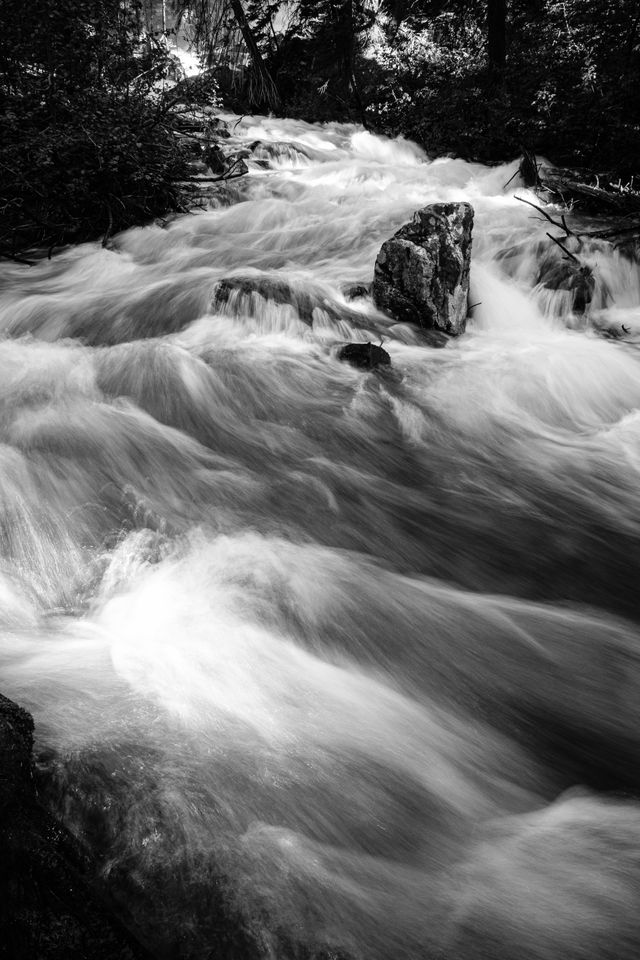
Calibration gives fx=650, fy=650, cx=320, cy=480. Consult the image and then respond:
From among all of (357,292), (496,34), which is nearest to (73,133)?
(357,292)

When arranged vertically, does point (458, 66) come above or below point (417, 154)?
above

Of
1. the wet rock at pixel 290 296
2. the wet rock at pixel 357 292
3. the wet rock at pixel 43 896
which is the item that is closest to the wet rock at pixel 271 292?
the wet rock at pixel 290 296

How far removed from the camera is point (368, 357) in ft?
17.5

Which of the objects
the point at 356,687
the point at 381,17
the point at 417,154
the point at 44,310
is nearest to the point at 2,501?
the point at 356,687

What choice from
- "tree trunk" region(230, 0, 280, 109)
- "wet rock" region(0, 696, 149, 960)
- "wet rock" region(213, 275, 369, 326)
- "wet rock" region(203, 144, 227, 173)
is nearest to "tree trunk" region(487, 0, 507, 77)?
"wet rock" region(203, 144, 227, 173)

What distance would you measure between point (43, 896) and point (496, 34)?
49.6ft

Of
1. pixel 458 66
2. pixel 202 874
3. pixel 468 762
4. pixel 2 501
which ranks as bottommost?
pixel 468 762

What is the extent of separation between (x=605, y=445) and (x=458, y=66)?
1299cm

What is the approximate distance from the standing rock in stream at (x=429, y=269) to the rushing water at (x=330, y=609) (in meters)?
0.24

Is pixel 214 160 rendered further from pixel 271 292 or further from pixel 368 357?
pixel 368 357

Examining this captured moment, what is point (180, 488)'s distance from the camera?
3.86 m

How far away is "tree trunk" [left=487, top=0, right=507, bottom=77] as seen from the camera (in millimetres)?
12266

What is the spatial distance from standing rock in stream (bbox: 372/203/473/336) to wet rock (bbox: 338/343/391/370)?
2.65 feet

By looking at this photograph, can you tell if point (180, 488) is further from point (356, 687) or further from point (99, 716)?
point (99, 716)
